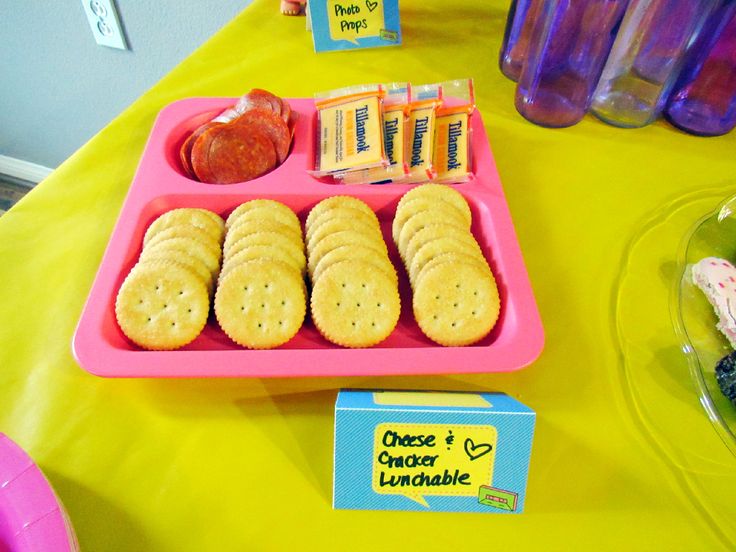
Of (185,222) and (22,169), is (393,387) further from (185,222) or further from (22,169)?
(22,169)

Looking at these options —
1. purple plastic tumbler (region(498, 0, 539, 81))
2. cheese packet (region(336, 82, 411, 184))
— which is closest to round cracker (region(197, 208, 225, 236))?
cheese packet (region(336, 82, 411, 184))

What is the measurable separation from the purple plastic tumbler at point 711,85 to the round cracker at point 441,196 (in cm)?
61

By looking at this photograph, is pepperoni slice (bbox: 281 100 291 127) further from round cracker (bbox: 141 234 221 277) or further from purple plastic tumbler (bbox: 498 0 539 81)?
purple plastic tumbler (bbox: 498 0 539 81)

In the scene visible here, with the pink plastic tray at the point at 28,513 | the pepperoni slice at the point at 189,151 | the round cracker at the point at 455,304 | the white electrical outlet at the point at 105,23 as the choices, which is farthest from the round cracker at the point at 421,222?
the white electrical outlet at the point at 105,23

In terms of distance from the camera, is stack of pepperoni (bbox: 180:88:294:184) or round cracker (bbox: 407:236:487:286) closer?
round cracker (bbox: 407:236:487:286)

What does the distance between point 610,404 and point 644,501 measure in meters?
0.13

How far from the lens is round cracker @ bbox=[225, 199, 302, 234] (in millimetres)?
916

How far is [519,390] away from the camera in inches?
31.3

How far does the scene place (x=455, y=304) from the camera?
81cm

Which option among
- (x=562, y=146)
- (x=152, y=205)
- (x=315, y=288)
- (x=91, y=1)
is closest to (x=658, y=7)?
(x=562, y=146)

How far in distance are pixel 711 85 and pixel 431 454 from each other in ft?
3.44

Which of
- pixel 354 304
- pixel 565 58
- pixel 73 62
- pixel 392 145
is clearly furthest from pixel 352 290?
pixel 73 62

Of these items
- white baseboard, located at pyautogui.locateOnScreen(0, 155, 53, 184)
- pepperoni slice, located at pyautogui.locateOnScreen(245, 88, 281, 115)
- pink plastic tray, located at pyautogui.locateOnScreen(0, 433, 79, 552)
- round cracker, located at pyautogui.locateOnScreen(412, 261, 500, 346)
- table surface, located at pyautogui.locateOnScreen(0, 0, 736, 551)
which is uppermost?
pepperoni slice, located at pyautogui.locateOnScreen(245, 88, 281, 115)

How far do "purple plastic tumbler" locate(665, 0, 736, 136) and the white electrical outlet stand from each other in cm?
187
